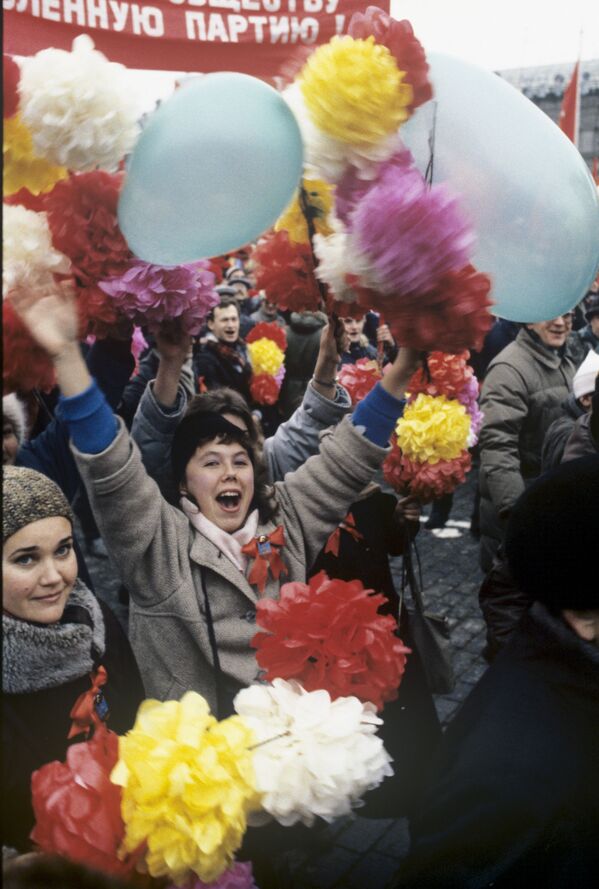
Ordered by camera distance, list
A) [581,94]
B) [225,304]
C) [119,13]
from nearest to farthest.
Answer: [119,13], [225,304], [581,94]

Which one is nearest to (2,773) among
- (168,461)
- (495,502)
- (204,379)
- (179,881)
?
(179,881)

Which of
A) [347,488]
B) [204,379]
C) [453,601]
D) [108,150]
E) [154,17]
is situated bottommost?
[453,601]

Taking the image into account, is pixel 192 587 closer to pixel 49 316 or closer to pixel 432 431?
pixel 49 316

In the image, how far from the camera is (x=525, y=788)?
4.28 ft

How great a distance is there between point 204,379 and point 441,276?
418cm

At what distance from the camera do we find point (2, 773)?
5.31 ft

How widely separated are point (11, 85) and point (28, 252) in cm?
35

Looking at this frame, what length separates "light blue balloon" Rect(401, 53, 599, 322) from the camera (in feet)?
6.10

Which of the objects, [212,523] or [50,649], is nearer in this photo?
[50,649]

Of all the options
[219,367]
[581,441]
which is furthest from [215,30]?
[219,367]

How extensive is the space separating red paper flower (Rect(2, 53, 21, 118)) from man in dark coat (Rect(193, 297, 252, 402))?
3.68m

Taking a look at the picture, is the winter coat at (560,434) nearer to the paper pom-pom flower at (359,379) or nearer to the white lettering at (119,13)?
the paper pom-pom flower at (359,379)

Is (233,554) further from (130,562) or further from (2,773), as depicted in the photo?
(2,773)

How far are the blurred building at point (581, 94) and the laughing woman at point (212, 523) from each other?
21.9 metres
